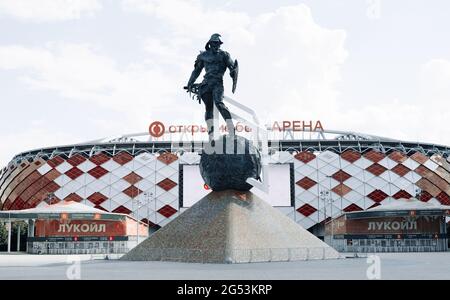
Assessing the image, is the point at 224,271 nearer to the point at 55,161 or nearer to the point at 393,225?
the point at 393,225

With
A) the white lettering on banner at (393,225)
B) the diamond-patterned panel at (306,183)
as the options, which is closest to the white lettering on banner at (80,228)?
the white lettering on banner at (393,225)

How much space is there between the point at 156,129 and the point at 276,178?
15.7m

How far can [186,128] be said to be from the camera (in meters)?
67.0

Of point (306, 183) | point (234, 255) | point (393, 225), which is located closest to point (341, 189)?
point (306, 183)

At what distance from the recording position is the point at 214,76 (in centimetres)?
2317

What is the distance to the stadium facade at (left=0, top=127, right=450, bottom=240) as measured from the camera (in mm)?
66188

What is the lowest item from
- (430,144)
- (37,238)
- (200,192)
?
(37,238)

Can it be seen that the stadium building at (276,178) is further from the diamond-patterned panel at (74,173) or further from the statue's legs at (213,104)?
the statue's legs at (213,104)

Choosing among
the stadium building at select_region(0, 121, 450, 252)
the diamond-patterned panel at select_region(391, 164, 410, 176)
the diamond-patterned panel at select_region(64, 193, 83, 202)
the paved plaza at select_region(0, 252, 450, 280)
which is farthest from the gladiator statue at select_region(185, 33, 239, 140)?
the diamond-patterned panel at select_region(391, 164, 410, 176)

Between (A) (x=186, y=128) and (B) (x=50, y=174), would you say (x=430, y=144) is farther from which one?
(B) (x=50, y=174)

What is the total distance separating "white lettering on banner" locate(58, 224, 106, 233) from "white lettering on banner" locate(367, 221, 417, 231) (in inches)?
965
